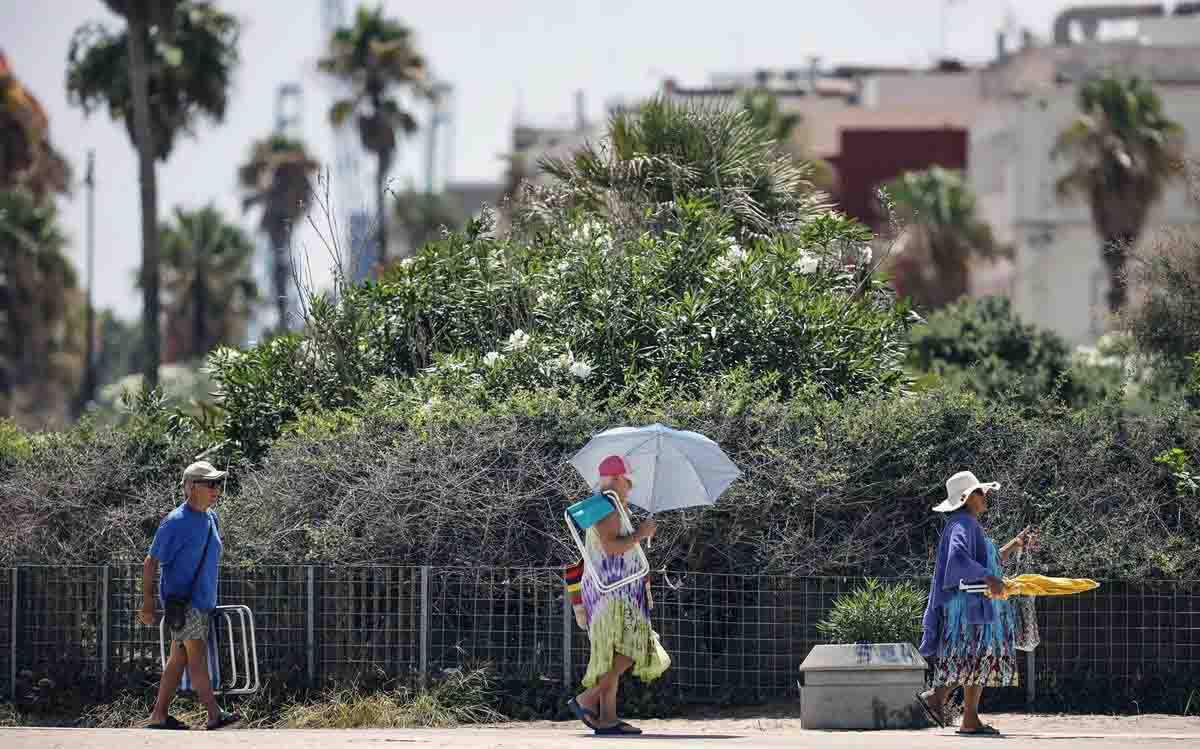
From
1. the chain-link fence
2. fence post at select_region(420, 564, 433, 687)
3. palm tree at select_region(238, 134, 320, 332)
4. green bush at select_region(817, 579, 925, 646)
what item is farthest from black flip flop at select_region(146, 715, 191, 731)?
palm tree at select_region(238, 134, 320, 332)

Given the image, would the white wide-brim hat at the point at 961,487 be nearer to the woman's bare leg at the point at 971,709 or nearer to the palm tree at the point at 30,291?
the woman's bare leg at the point at 971,709

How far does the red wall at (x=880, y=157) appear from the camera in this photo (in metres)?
65.0

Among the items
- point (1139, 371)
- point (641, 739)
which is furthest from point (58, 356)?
point (641, 739)

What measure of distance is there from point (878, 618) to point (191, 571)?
14.2 feet

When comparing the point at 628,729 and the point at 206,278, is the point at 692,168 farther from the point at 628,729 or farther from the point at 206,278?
the point at 206,278

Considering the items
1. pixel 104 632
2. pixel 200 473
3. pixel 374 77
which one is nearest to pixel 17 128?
pixel 374 77

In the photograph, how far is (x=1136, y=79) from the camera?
153 feet

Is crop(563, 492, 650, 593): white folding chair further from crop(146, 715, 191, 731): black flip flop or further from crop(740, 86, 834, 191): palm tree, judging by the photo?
crop(740, 86, 834, 191): palm tree

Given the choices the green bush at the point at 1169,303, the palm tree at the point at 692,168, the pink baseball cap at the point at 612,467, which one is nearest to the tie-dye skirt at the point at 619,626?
the pink baseball cap at the point at 612,467

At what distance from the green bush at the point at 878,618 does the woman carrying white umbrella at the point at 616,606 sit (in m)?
1.90

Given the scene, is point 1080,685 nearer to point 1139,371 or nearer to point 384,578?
point 384,578

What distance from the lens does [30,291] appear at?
53031 millimetres

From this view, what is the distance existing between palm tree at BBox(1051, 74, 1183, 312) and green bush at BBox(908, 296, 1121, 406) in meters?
10.0

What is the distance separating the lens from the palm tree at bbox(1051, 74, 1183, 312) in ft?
149
